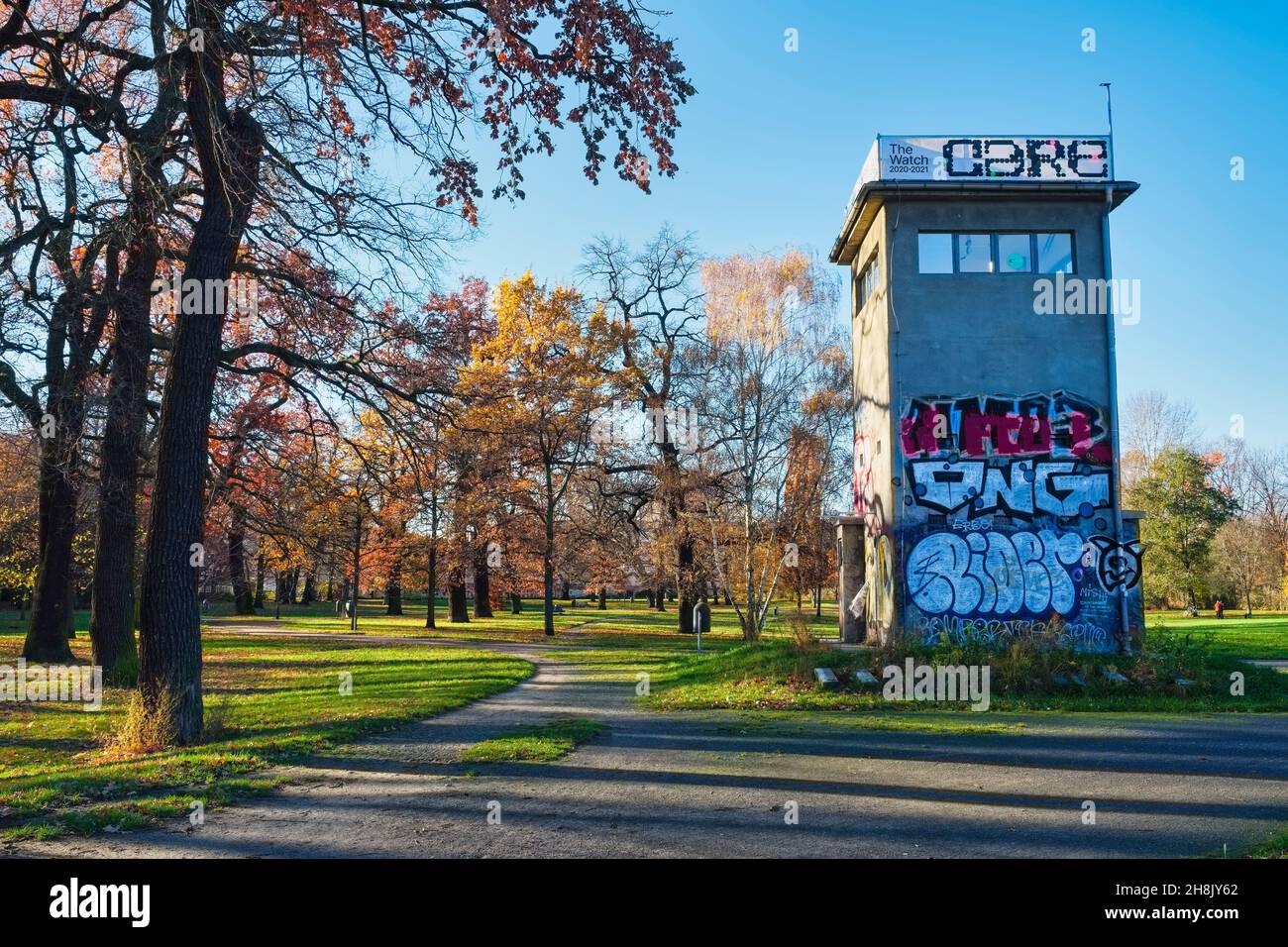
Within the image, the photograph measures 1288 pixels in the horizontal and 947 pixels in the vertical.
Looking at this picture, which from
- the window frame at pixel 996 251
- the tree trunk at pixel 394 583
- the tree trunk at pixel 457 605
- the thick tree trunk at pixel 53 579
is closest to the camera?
the window frame at pixel 996 251

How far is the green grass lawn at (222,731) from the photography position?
716 centimetres

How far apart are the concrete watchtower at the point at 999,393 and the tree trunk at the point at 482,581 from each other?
2211 centimetres

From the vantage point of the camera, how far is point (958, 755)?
9.30 metres

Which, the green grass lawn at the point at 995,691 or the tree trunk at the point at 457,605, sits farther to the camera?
the tree trunk at the point at 457,605

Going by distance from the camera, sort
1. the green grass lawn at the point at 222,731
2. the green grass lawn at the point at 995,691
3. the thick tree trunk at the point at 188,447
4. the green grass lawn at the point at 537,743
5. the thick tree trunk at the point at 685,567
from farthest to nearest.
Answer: the thick tree trunk at the point at 685,567
the green grass lawn at the point at 995,691
the thick tree trunk at the point at 188,447
the green grass lawn at the point at 537,743
the green grass lawn at the point at 222,731

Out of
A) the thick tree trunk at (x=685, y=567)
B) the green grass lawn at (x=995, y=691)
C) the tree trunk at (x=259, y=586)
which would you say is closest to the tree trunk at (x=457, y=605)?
the thick tree trunk at (x=685, y=567)

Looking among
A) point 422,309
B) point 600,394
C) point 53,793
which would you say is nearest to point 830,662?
point 422,309

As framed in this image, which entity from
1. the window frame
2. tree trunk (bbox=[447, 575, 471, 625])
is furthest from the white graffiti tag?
tree trunk (bbox=[447, 575, 471, 625])

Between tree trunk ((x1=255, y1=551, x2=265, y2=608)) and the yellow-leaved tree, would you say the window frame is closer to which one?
the yellow-leaved tree

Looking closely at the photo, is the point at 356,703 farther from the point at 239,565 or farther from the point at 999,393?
the point at 239,565

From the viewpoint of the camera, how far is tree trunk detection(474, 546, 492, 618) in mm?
37562

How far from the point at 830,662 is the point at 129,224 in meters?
12.5

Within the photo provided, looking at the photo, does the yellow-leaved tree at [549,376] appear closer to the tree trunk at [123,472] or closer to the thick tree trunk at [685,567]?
the thick tree trunk at [685,567]

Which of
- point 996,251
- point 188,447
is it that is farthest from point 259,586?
point 996,251
